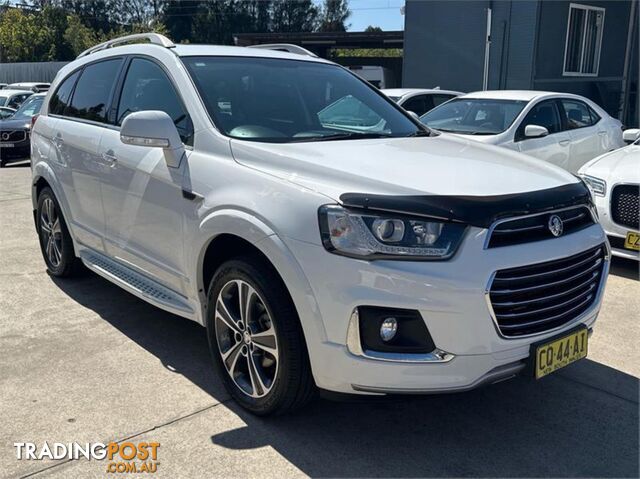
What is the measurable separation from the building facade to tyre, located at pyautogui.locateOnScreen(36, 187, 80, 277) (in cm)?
1115

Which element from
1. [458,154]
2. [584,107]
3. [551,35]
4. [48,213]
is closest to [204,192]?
[458,154]

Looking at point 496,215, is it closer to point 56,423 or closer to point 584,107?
point 56,423

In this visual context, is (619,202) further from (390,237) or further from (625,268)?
(390,237)

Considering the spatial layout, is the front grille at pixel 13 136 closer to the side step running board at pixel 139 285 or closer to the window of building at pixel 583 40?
the side step running board at pixel 139 285

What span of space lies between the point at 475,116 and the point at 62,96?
5.17m

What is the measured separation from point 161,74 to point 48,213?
83.1 inches

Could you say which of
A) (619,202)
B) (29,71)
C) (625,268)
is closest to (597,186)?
(619,202)

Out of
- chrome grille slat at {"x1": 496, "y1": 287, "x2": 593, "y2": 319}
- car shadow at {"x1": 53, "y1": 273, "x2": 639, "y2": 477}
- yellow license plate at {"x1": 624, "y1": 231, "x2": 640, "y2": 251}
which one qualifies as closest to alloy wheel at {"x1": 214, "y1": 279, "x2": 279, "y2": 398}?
car shadow at {"x1": 53, "y1": 273, "x2": 639, "y2": 477}

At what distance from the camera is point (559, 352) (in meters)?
2.93

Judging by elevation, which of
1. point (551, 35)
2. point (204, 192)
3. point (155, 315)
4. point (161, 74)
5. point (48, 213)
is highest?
point (551, 35)

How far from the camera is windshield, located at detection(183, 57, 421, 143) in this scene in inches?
141

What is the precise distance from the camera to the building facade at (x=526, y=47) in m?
14.2

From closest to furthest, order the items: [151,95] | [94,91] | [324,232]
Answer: [324,232] < [151,95] < [94,91]

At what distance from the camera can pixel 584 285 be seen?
3127 mm
